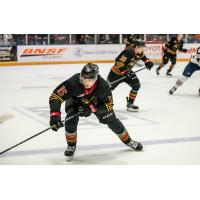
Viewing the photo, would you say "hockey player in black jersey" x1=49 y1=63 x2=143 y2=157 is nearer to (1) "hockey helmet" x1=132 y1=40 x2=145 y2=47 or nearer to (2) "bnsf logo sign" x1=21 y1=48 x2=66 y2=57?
(1) "hockey helmet" x1=132 y1=40 x2=145 y2=47

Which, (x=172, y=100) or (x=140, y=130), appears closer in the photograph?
(x=140, y=130)

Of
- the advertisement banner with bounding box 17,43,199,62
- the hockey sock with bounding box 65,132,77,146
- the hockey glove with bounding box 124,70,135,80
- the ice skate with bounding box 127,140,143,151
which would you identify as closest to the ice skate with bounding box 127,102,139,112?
the hockey glove with bounding box 124,70,135,80

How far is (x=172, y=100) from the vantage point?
5066 millimetres

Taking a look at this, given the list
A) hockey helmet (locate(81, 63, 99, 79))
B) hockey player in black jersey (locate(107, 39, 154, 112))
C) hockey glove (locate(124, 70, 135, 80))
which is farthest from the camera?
hockey glove (locate(124, 70, 135, 80))

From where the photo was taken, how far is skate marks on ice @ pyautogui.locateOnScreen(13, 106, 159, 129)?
3.80m

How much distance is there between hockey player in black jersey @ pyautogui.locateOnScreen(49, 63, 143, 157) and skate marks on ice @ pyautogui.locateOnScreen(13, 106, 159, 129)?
2.51 ft

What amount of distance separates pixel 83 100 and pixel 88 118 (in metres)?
1.13

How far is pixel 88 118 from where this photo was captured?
396 cm

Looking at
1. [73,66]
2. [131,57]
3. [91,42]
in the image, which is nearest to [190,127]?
[131,57]

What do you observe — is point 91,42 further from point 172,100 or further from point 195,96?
point 195,96

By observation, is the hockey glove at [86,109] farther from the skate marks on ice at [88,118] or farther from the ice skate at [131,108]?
the ice skate at [131,108]

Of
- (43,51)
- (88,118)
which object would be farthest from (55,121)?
(43,51)

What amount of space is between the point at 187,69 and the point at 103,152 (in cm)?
243

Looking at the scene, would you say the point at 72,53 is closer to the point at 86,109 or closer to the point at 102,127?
the point at 102,127
